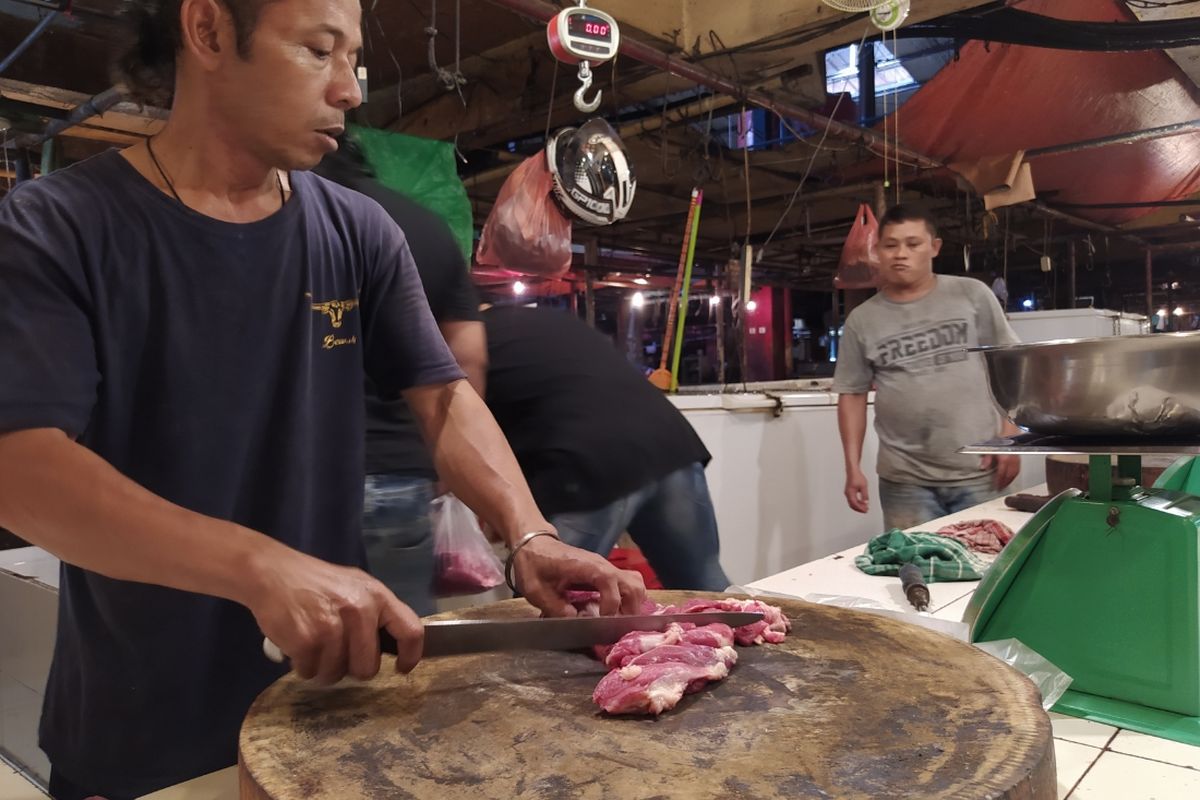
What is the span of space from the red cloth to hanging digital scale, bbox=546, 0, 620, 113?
2.29m

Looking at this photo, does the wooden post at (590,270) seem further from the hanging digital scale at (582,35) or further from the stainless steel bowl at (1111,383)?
the stainless steel bowl at (1111,383)

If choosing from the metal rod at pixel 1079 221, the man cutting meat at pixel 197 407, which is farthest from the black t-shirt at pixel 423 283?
the metal rod at pixel 1079 221

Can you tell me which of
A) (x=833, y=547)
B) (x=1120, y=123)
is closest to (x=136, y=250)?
(x=833, y=547)

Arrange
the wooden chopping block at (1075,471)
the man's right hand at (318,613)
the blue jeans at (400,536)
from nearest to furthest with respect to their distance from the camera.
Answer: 1. the man's right hand at (318,613)
2. the blue jeans at (400,536)
3. the wooden chopping block at (1075,471)

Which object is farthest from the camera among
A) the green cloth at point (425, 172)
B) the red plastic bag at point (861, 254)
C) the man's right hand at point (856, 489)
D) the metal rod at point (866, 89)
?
the metal rod at point (866, 89)

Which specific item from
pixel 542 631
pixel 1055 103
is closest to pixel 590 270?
pixel 1055 103

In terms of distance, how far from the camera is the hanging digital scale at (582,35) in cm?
337

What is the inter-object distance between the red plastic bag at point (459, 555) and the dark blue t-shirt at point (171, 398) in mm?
1121

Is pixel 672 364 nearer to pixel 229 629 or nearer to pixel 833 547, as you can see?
pixel 833 547

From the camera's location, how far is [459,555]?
2.57 meters

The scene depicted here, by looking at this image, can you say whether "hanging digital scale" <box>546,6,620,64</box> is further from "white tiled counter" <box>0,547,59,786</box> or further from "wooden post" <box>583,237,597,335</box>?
"wooden post" <box>583,237,597,335</box>

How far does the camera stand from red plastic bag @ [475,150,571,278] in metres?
4.12

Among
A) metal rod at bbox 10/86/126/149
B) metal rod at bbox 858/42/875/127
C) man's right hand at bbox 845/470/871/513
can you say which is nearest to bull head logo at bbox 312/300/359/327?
man's right hand at bbox 845/470/871/513

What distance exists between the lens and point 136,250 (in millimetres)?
1212
